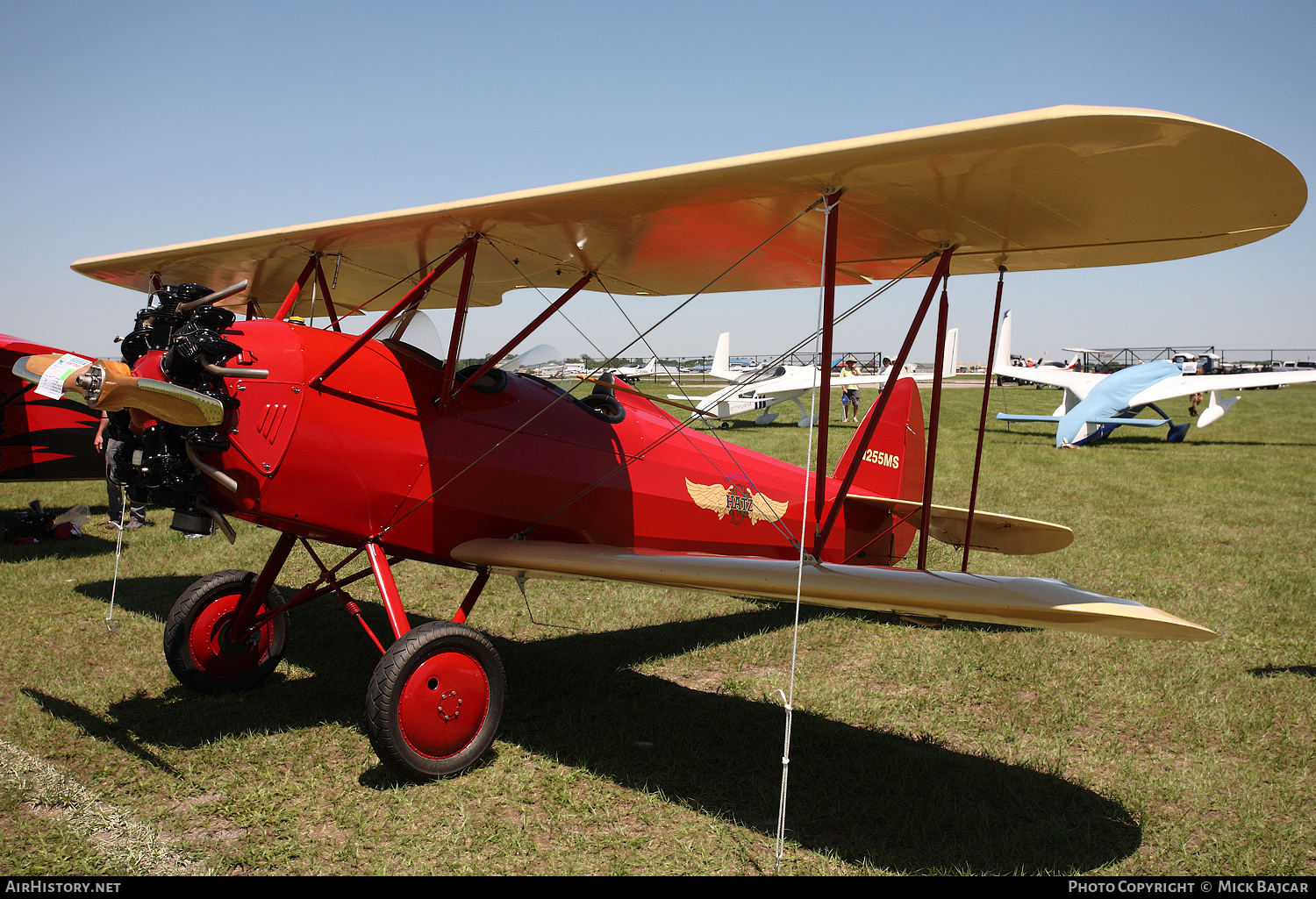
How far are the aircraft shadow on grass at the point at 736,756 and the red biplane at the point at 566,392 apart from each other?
45cm

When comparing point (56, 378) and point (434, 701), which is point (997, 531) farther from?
point (56, 378)

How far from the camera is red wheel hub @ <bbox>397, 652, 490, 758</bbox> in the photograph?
3574 mm

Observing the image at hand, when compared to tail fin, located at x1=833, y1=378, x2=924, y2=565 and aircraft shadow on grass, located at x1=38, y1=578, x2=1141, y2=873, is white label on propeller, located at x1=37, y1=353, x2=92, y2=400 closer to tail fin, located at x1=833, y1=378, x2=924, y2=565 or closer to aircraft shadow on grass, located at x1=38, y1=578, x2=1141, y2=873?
aircraft shadow on grass, located at x1=38, y1=578, x2=1141, y2=873

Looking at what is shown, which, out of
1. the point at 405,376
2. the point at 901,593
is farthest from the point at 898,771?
the point at 405,376

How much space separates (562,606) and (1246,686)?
485 centimetres

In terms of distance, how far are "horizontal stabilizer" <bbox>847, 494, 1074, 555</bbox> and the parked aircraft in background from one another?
548 inches

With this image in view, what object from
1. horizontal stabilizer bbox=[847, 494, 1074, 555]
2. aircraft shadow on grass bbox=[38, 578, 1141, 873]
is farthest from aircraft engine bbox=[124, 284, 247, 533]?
horizontal stabilizer bbox=[847, 494, 1074, 555]

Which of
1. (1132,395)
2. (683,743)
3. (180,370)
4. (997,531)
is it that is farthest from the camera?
(1132,395)

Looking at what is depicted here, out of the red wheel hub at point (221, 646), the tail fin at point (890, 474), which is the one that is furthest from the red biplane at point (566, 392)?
the tail fin at point (890, 474)

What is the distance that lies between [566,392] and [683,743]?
7.27ft

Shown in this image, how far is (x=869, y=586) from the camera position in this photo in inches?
129

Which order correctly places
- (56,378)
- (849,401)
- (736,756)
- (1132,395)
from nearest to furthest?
(56,378) → (736,756) → (1132,395) → (849,401)

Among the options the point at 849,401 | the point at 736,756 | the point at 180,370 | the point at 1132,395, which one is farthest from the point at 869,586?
the point at 849,401

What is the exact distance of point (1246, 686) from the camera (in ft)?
15.8
